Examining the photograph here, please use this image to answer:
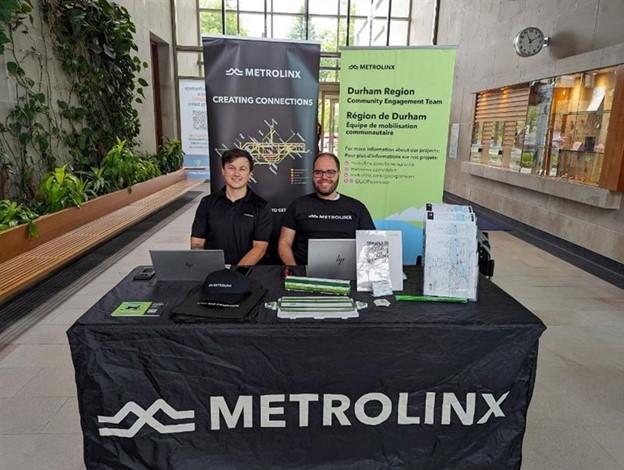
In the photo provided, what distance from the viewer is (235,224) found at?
2.68 metres

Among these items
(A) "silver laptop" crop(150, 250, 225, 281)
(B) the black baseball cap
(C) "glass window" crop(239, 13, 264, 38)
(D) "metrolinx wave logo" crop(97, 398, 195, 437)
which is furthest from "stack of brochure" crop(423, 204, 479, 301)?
(C) "glass window" crop(239, 13, 264, 38)

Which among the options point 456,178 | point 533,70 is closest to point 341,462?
point 533,70

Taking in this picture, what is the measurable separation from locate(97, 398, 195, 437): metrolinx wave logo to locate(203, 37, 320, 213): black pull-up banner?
73.8 inches

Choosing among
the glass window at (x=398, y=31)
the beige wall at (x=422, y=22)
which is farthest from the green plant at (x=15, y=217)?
the glass window at (x=398, y=31)

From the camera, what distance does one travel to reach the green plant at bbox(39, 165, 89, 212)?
170 inches

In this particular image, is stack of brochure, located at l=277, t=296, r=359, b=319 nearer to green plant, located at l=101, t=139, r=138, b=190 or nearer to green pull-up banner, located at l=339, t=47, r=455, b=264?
green pull-up banner, located at l=339, t=47, r=455, b=264

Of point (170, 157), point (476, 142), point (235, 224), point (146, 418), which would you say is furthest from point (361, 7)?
point (146, 418)

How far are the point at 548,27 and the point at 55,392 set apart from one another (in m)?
6.55

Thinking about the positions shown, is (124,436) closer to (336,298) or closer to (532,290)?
(336,298)

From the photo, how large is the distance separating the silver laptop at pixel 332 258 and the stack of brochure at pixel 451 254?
335 millimetres

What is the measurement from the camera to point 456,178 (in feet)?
29.4

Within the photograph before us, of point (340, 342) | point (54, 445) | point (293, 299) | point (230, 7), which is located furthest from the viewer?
point (230, 7)

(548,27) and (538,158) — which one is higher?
(548,27)

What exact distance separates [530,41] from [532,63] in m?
0.39
